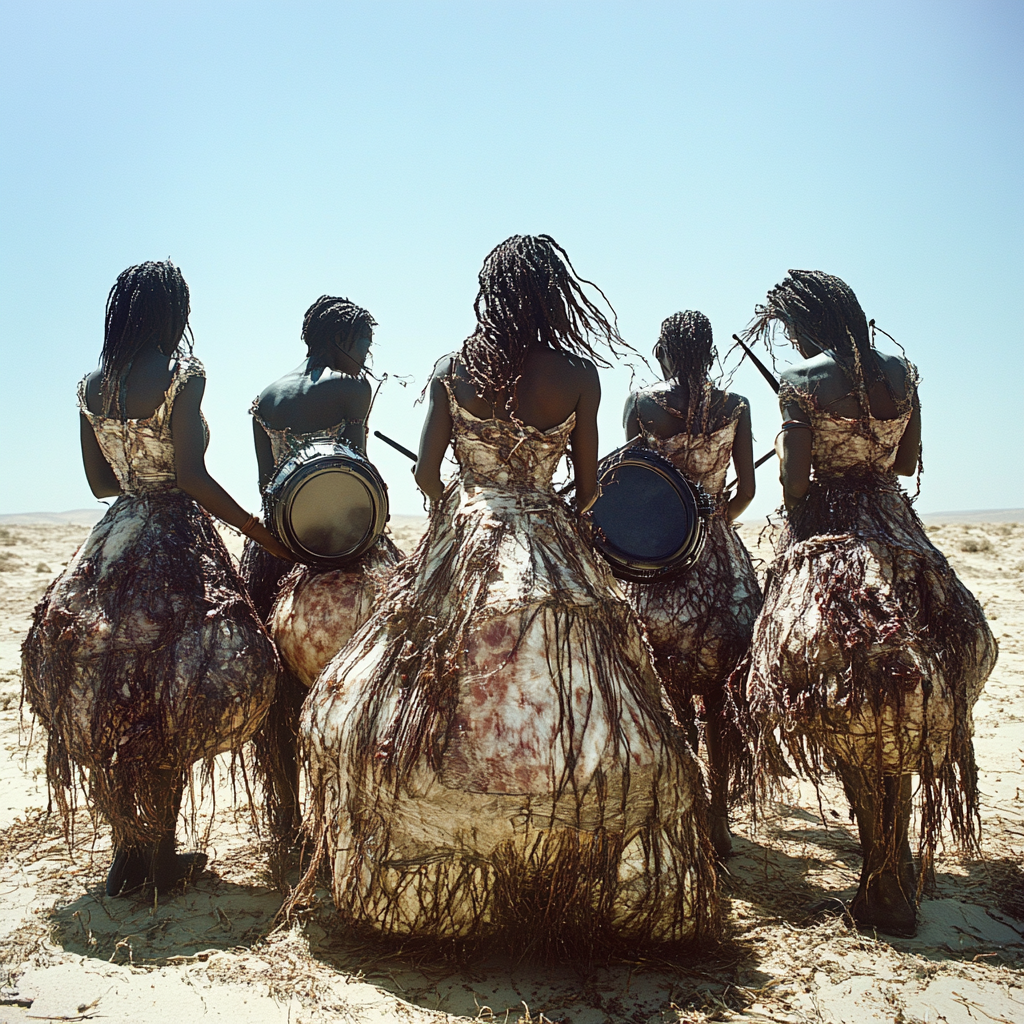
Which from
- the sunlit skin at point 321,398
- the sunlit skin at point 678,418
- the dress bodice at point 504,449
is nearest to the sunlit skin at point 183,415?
the sunlit skin at point 321,398

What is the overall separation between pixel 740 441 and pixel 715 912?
8.61ft

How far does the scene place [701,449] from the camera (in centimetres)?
470

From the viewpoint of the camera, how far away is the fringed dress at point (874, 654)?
3373mm

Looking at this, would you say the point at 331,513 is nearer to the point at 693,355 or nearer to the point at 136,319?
the point at 136,319

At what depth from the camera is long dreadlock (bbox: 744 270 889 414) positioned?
393 cm

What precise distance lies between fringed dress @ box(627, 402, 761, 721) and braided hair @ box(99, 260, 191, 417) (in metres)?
2.69

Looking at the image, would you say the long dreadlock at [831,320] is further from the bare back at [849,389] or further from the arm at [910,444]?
the arm at [910,444]

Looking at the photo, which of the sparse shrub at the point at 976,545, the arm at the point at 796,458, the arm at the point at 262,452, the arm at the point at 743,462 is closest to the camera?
the arm at the point at 796,458

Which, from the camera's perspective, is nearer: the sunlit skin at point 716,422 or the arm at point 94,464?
the arm at point 94,464

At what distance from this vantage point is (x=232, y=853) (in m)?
4.45

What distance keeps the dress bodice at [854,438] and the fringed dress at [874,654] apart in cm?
5

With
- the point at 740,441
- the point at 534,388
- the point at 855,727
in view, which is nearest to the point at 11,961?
the point at 534,388

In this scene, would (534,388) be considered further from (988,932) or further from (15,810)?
(15,810)

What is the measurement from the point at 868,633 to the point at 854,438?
1.01m
